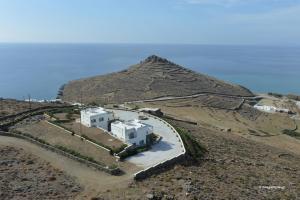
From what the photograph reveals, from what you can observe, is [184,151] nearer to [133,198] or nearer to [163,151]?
[163,151]

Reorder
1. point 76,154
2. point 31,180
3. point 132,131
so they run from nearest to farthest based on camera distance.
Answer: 1. point 31,180
2. point 76,154
3. point 132,131

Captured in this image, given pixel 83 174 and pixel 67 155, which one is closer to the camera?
pixel 83 174

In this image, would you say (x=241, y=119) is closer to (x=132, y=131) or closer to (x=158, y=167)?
(x=132, y=131)

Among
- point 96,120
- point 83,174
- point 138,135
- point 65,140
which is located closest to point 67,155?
point 65,140

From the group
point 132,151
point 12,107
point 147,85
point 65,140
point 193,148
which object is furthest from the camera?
point 147,85

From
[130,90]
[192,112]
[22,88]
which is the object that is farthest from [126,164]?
[22,88]

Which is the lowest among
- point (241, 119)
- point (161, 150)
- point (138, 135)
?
point (241, 119)
